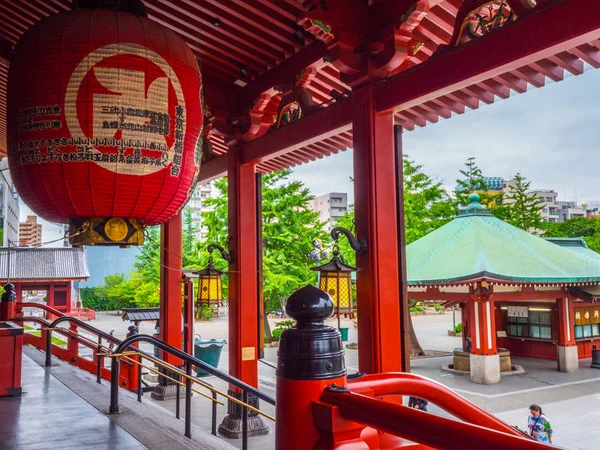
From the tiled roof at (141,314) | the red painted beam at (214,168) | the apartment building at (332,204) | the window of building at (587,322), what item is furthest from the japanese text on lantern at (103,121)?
the apartment building at (332,204)

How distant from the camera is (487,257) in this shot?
571 inches

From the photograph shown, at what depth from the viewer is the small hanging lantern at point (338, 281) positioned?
588 centimetres

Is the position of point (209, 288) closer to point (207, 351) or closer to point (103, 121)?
point (103, 121)

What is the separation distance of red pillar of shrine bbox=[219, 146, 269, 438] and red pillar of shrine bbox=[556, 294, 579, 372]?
11.6 metres

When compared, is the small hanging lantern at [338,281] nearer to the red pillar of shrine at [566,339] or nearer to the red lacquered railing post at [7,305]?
the red lacquered railing post at [7,305]

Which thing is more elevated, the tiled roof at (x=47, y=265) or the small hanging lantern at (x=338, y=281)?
the tiled roof at (x=47, y=265)

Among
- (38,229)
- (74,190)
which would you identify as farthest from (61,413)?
(38,229)

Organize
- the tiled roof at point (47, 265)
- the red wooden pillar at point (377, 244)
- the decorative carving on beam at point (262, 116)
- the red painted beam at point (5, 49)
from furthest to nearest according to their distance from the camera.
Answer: the tiled roof at point (47, 265) < the decorative carving on beam at point (262, 116) < the red painted beam at point (5, 49) < the red wooden pillar at point (377, 244)

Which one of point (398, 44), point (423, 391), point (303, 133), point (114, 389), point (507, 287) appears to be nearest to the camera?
point (423, 391)

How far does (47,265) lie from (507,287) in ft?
72.8

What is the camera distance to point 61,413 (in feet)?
16.8

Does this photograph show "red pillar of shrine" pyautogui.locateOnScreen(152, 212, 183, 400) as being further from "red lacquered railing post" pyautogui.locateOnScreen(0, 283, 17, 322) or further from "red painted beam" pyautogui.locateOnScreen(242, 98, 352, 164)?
"red painted beam" pyautogui.locateOnScreen(242, 98, 352, 164)

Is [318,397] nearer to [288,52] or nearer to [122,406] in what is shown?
[122,406]

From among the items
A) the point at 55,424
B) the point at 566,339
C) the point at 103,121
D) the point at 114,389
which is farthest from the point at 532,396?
the point at 103,121
